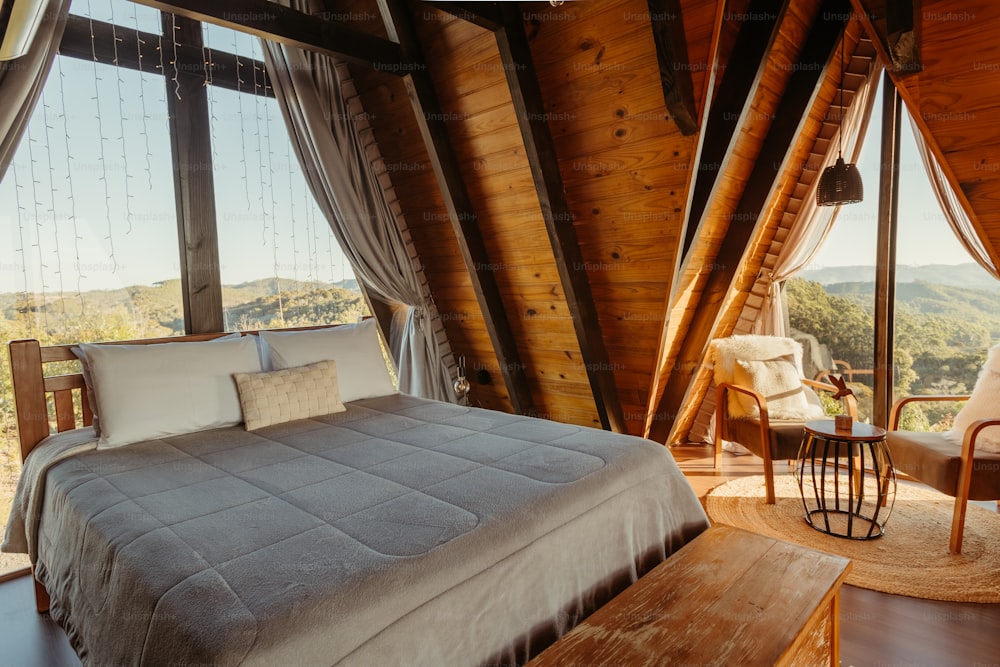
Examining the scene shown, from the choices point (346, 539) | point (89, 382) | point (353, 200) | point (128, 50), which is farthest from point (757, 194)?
point (89, 382)

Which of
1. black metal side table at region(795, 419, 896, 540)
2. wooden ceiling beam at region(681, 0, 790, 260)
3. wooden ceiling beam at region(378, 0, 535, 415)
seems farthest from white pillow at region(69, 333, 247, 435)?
black metal side table at region(795, 419, 896, 540)

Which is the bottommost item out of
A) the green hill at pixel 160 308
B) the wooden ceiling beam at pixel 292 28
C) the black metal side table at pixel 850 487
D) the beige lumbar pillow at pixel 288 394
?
the black metal side table at pixel 850 487

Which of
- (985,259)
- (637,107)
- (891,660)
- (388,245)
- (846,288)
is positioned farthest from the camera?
(846,288)

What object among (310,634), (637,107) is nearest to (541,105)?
(637,107)

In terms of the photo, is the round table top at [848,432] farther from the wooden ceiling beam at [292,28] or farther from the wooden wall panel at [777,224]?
the wooden ceiling beam at [292,28]

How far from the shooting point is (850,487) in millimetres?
2641

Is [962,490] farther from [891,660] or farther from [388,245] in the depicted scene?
[388,245]

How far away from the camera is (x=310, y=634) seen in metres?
1.11

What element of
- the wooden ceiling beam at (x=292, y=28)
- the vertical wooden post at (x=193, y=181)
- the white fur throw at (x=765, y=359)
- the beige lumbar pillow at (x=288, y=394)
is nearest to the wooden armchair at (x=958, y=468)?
the white fur throw at (x=765, y=359)

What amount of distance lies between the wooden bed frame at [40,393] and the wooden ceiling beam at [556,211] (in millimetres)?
2097

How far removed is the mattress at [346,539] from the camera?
1.17 meters

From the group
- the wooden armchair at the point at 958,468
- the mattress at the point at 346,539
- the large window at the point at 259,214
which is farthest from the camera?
the large window at the point at 259,214

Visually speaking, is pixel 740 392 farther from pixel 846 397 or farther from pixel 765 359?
pixel 846 397

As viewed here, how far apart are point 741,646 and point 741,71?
7.66 feet
